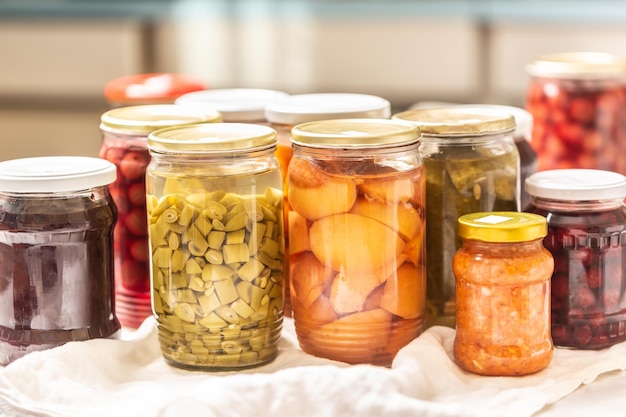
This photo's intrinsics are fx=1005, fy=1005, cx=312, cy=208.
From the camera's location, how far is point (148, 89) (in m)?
1.22

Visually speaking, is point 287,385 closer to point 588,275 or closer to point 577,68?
point 588,275

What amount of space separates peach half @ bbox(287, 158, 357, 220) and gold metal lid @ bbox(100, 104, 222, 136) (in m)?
0.15

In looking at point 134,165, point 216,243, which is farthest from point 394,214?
point 134,165

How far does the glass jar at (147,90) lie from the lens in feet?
3.96

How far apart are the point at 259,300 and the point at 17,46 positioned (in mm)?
2432

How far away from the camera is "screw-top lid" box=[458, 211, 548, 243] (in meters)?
0.86

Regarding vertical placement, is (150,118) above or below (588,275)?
above

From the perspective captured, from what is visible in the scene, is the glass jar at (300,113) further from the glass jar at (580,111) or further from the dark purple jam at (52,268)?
the glass jar at (580,111)

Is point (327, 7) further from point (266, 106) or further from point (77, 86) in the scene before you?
point (266, 106)

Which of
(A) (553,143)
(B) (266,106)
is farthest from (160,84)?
(A) (553,143)

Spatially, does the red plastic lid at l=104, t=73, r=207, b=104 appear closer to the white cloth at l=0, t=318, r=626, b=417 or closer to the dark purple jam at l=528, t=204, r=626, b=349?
the white cloth at l=0, t=318, r=626, b=417

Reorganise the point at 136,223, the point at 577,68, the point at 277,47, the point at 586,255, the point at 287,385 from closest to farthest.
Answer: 1. the point at 287,385
2. the point at 586,255
3. the point at 136,223
4. the point at 577,68
5. the point at 277,47

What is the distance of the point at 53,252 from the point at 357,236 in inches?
10.8

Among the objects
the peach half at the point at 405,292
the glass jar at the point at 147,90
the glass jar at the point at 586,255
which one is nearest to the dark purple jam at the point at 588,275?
the glass jar at the point at 586,255
